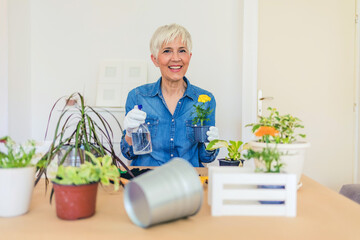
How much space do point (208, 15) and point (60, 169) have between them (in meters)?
2.19

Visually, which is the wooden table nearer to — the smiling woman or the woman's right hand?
the woman's right hand

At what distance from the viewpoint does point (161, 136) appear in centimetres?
177

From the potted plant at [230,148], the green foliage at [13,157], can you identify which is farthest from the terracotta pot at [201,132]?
the green foliage at [13,157]

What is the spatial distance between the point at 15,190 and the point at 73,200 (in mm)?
140

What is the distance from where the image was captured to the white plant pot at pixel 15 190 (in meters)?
0.64

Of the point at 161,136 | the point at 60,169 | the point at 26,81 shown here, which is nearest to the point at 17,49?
the point at 26,81

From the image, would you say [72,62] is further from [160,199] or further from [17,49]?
[160,199]

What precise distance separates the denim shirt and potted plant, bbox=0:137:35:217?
0.97m

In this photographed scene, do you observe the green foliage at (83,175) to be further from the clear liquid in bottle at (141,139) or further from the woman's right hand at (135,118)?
the clear liquid in bottle at (141,139)

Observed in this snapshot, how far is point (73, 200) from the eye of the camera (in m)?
0.64

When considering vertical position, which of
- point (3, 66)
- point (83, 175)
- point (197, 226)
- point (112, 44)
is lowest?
point (197, 226)

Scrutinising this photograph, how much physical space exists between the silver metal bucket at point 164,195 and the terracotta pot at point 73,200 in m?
0.09

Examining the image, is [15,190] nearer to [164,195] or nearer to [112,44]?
[164,195]

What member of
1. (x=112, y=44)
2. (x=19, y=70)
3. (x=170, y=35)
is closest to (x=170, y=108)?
(x=170, y=35)
